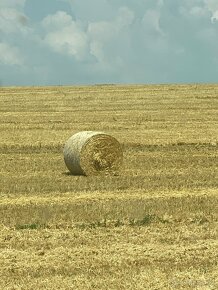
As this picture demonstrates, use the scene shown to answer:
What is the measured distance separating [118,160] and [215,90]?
2635cm

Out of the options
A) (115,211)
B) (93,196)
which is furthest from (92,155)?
(115,211)

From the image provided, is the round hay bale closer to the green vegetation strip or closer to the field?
the field

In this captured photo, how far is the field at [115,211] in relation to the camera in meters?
7.73

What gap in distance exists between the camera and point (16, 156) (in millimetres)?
19641

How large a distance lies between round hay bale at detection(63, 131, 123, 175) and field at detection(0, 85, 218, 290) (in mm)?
310

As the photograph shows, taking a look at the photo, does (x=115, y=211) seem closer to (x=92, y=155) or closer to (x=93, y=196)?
(x=93, y=196)

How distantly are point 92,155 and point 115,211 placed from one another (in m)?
5.06

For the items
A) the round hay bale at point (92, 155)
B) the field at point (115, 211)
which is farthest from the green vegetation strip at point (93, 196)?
the round hay bale at point (92, 155)

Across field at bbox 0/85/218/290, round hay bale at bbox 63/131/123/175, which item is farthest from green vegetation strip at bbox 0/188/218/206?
round hay bale at bbox 63/131/123/175

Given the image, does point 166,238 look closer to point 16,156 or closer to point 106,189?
point 106,189

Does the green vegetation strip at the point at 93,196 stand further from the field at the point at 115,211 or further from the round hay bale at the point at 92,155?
the round hay bale at the point at 92,155

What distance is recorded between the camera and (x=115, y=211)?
446 inches

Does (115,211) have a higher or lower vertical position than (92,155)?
lower

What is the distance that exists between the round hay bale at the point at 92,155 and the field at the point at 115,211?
0.31m
